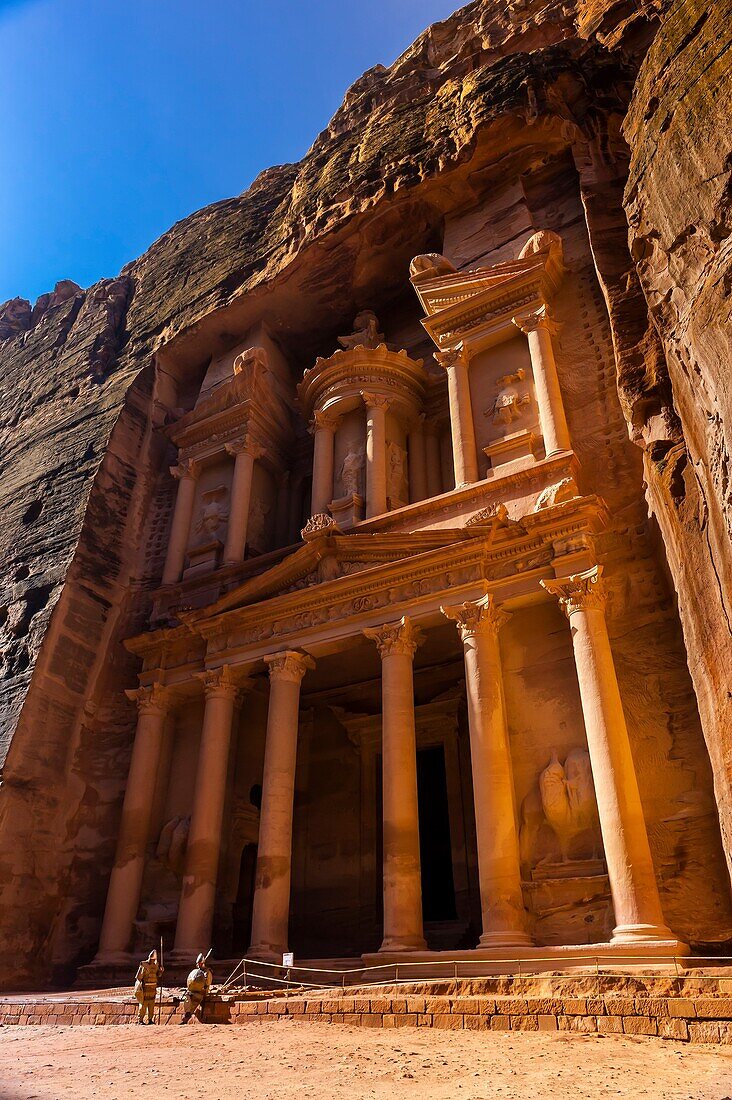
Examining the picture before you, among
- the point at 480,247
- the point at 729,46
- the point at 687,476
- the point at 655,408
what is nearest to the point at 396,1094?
the point at 687,476

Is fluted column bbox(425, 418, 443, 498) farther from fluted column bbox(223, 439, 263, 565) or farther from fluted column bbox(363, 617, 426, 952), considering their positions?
fluted column bbox(363, 617, 426, 952)

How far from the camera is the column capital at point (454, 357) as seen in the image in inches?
658

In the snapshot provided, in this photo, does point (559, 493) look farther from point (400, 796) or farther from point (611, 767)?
Answer: point (400, 796)

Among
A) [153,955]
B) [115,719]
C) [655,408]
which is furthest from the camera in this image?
[115,719]

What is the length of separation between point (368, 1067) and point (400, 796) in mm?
5958

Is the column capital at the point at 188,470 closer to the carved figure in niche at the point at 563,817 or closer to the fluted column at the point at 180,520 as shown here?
the fluted column at the point at 180,520

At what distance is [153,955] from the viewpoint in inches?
371

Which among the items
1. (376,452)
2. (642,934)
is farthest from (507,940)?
(376,452)

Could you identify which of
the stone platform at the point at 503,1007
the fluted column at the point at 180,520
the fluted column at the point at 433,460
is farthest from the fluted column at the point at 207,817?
the fluted column at the point at 433,460

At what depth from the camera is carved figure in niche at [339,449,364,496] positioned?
17402mm

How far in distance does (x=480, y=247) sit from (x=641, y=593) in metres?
10.7

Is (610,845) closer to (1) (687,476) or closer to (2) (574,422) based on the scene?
(1) (687,476)

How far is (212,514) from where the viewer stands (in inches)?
763

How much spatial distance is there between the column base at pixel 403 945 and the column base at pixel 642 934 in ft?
9.14
